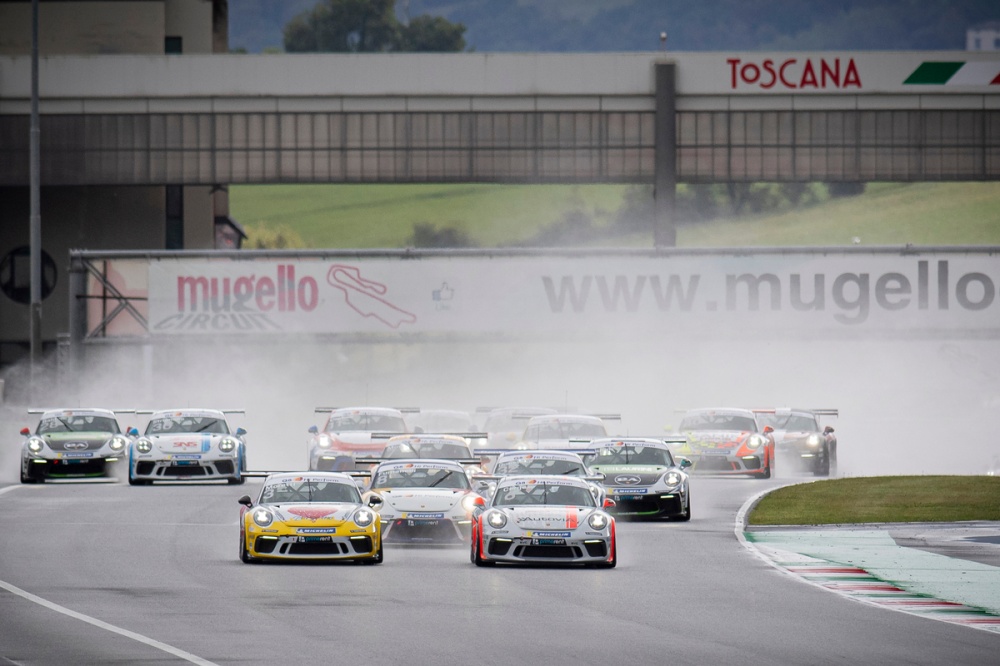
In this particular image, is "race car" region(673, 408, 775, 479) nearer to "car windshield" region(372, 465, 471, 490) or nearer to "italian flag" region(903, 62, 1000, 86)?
"car windshield" region(372, 465, 471, 490)

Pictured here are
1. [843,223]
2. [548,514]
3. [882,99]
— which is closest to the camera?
[548,514]

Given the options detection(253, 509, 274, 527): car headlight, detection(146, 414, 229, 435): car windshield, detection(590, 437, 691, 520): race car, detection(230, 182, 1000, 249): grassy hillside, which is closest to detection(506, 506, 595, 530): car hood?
detection(253, 509, 274, 527): car headlight

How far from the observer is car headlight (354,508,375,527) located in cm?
1856

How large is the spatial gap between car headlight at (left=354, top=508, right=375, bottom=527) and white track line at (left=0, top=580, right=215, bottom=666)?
405cm

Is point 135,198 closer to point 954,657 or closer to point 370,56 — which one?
point 370,56

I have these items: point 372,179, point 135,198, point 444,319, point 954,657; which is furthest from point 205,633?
point 135,198

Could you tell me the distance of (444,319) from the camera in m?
43.6

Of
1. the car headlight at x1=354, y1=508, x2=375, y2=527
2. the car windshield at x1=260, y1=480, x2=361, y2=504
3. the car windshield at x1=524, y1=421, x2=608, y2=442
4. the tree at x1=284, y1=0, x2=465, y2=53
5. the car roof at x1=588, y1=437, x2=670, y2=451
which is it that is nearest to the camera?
the car headlight at x1=354, y1=508, x2=375, y2=527

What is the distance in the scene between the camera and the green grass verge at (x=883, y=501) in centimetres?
2481

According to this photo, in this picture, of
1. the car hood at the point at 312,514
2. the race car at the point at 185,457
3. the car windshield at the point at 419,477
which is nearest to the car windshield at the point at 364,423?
the race car at the point at 185,457

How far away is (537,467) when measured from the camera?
24156 mm

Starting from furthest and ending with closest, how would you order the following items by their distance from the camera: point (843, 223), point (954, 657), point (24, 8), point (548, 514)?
point (843, 223)
point (24, 8)
point (548, 514)
point (954, 657)

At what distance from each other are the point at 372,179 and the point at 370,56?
3.89m

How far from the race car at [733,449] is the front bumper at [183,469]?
A: 870 cm
